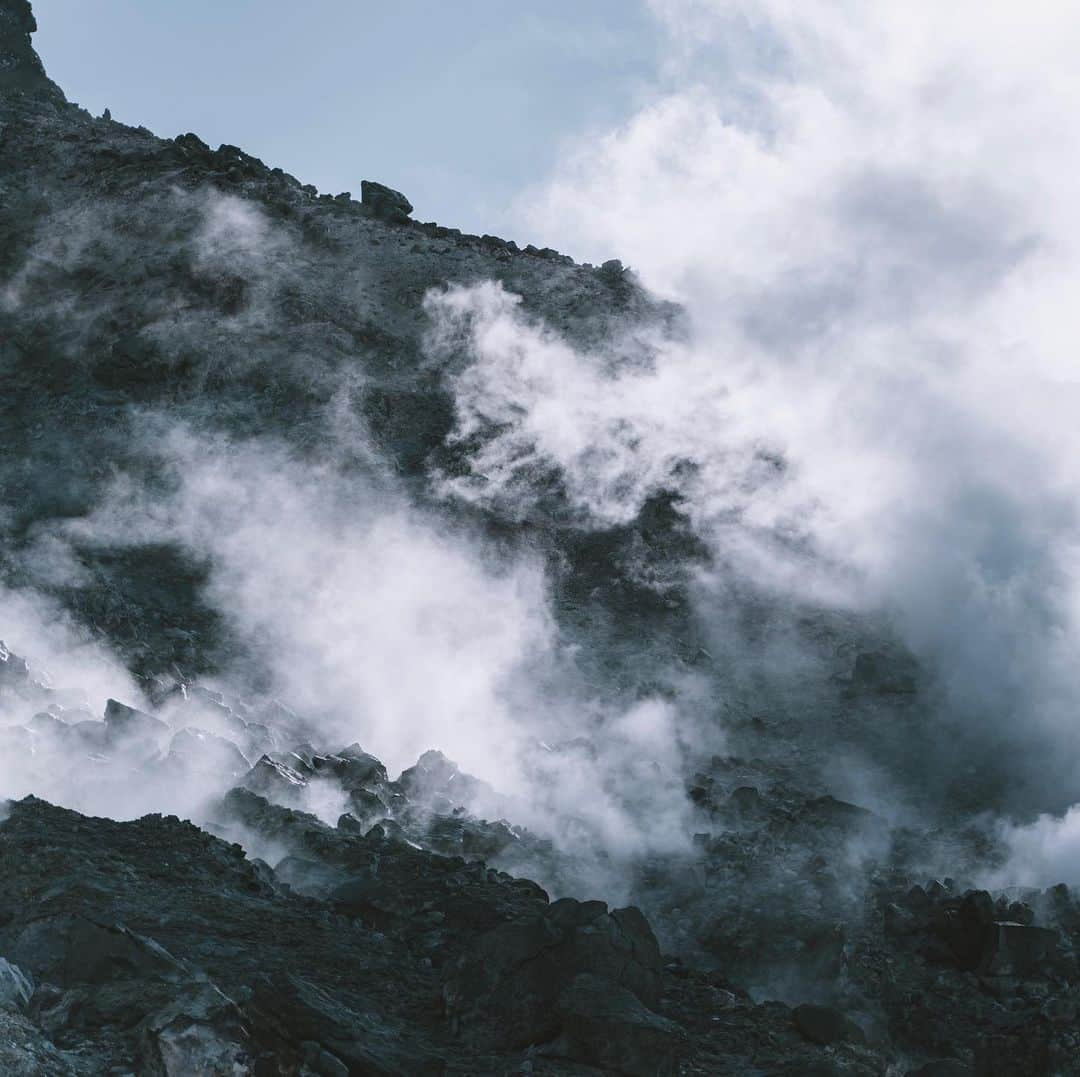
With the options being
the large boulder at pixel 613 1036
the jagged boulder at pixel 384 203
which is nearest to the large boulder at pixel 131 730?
the large boulder at pixel 613 1036

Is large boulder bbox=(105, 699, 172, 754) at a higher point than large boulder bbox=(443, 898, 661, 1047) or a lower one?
higher

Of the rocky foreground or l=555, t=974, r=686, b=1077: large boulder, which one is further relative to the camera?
l=555, t=974, r=686, b=1077: large boulder

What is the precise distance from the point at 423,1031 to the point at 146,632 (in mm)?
10811

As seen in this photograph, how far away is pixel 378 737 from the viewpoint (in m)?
16.8

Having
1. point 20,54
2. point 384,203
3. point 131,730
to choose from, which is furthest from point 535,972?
point 20,54

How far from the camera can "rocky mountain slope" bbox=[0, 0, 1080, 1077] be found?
25.4 ft

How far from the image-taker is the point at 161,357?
22.9 meters

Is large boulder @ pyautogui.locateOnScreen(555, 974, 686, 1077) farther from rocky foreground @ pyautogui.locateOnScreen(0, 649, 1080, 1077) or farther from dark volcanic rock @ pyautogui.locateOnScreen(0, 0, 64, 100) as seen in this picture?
dark volcanic rock @ pyautogui.locateOnScreen(0, 0, 64, 100)

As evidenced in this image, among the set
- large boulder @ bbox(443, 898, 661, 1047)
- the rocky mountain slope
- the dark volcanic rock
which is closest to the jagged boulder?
the rocky mountain slope

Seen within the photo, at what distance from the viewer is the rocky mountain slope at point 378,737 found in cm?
774

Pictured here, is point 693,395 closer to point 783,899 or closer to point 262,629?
point 262,629

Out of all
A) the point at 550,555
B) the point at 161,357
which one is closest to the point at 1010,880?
the point at 550,555

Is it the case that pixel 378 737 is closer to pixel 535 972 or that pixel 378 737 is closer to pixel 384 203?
pixel 535 972

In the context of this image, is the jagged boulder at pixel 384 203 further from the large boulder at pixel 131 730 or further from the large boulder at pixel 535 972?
the large boulder at pixel 535 972
